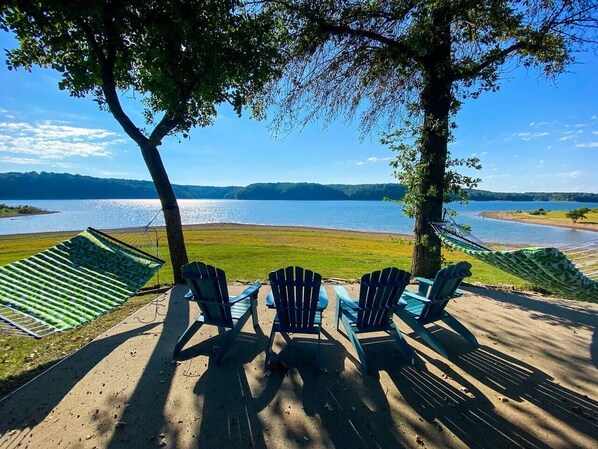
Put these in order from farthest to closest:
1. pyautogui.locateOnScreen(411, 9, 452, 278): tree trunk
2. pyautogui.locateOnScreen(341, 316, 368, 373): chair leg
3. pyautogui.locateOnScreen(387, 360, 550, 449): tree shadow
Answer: pyautogui.locateOnScreen(411, 9, 452, 278): tree trunk → pyautogui.locateOnScreen(341, 316, 368, 373): chair leg → pyautogui.locateOnScreen(387, 360, 550, 449): tree shadow

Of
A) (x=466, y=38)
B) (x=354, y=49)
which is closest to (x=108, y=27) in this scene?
(x=354, y=49)

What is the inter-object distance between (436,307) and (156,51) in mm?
5726

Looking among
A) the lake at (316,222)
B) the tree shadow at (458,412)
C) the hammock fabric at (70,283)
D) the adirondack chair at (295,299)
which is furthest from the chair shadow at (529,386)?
the lake at (316,222)

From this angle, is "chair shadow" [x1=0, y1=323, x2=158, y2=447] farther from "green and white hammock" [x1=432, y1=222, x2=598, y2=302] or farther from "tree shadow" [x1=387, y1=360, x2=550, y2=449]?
"green and white hammock" [x1=432, y1=222, x2=598, y2=302]

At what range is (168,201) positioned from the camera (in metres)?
6.34

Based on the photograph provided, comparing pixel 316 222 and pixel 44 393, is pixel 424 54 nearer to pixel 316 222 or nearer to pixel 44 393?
pixel 44 393

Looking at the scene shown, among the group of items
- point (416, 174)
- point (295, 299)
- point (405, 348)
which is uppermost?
point (416, 174)

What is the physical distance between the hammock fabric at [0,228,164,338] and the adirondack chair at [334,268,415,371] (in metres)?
2.93

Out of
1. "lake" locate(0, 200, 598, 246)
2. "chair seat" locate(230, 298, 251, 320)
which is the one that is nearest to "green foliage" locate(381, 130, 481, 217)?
"chair seat" locate(230, 298, 251, 320)

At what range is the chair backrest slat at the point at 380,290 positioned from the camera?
328cm

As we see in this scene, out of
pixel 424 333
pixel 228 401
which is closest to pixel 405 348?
pixel 424 333

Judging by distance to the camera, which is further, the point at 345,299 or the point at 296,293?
the point at 345,299

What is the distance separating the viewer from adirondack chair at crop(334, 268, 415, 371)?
10.8 ft

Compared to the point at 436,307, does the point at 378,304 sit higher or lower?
higher
